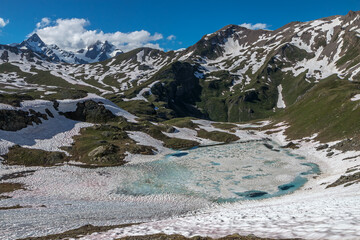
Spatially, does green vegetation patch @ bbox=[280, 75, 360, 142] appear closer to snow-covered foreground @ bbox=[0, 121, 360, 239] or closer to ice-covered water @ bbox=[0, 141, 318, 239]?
snow-covered foreground @ bbox=[0, 121, 360, 239]

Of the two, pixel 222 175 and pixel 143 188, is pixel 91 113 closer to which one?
pixel 143 188

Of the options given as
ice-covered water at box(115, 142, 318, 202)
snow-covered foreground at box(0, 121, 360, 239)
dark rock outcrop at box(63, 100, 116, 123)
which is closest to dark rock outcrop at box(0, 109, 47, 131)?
dark rock outcrop at box(63, 100, 116, 123)

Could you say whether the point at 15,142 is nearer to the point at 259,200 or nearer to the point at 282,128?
the point at 259,200

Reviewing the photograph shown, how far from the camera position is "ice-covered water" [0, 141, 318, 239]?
89.0 feet

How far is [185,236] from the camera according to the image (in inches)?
594

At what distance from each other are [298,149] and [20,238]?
87.5 meters

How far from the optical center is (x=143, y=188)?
4766 centimetres

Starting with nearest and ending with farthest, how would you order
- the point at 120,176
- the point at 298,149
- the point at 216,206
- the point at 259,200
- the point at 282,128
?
the point at 216,206
the point at 259,200
the point at 120,176
the point at 298,149
the point at 282,128

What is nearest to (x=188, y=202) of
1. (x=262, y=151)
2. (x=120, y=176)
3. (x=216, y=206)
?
(x=216, y=206)

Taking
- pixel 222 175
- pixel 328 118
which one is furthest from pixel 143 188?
pixel 328 118

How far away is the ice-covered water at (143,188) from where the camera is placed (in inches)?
1068

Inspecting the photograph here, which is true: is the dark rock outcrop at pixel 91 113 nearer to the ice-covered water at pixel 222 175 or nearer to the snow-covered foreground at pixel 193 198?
the snow-covered foreground at pixel 193 198

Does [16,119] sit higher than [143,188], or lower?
higher

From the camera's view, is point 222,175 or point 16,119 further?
point 16,119
